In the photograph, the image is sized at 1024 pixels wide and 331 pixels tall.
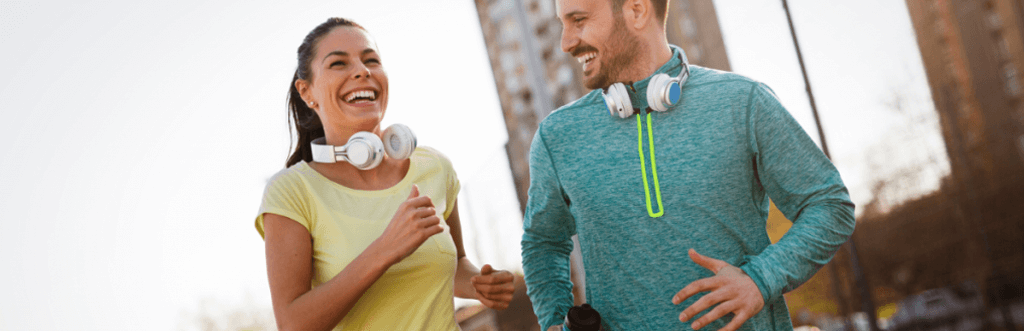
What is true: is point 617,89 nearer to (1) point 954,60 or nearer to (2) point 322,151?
(2) point 322,151

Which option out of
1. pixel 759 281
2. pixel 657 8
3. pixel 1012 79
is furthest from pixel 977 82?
pixel 759 281

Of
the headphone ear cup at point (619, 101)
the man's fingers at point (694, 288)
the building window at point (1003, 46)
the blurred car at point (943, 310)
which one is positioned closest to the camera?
the man's fingers at point (694, 288)

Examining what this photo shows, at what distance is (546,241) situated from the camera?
1420 mm

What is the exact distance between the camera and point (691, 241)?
117 centimetres

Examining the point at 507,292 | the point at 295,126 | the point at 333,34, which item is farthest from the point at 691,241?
the point at 295,126

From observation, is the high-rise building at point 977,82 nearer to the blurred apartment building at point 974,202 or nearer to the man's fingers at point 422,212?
the blurred apartment building at point 974,202

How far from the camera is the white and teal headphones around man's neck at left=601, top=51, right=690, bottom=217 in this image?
116 cm

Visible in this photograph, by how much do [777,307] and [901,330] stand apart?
11780 mm

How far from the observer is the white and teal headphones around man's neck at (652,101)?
1.16m

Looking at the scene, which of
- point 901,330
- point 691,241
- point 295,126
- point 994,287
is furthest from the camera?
point 901,330

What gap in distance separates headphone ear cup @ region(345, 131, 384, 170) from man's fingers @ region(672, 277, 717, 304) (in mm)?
759

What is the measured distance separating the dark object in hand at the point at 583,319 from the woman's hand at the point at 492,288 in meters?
0.30

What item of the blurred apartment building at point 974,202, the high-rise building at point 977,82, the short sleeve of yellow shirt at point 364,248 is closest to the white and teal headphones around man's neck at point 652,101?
the short sleeve of yellow shirt at point 364,248

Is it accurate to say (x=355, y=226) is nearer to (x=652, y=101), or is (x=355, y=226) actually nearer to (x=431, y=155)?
(x=431, y=155)
